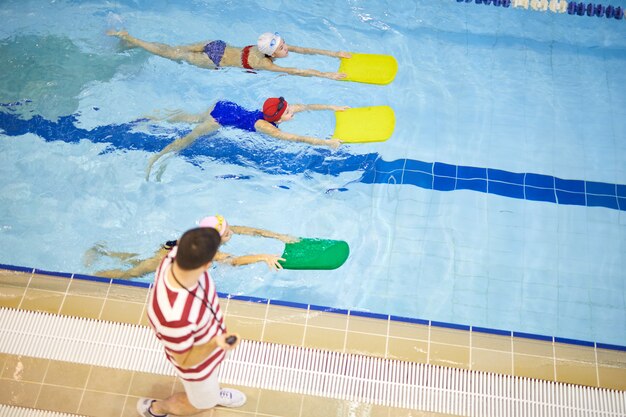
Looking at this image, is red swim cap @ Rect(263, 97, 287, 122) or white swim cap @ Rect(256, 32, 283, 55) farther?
white swim cap @ Rect(256, 32, 283, 55)

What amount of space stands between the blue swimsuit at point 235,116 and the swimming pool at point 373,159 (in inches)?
9.4

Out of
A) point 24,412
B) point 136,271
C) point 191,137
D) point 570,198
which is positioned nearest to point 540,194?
point 570,198

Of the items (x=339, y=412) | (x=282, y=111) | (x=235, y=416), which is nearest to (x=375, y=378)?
(x=339, y=412)

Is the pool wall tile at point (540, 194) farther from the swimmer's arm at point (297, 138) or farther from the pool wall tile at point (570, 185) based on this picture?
the swimmer's arm at point (297, 138)

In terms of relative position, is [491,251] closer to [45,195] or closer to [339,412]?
[339,412]

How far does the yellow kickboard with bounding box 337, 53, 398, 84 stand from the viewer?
6066mm

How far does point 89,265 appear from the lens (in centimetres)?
502

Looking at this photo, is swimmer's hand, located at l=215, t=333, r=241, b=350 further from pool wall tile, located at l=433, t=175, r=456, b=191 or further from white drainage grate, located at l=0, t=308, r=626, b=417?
pool wall tile, located at l=433, t=175, r=456, b=191

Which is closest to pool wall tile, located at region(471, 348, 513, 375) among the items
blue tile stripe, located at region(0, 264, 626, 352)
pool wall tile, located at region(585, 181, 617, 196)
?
blue tile stripe, located at region(0, 264, 626, 352)

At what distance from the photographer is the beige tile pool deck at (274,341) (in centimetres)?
414

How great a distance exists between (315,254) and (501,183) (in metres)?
1.85

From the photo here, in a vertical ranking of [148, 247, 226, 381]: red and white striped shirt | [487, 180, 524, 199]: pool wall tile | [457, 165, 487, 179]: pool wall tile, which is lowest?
[487, 180, 524, 199]: pool wall tile

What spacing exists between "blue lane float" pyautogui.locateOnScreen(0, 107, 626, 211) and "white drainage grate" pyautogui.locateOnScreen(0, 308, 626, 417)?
68.8 inches

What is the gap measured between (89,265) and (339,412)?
2.39m
